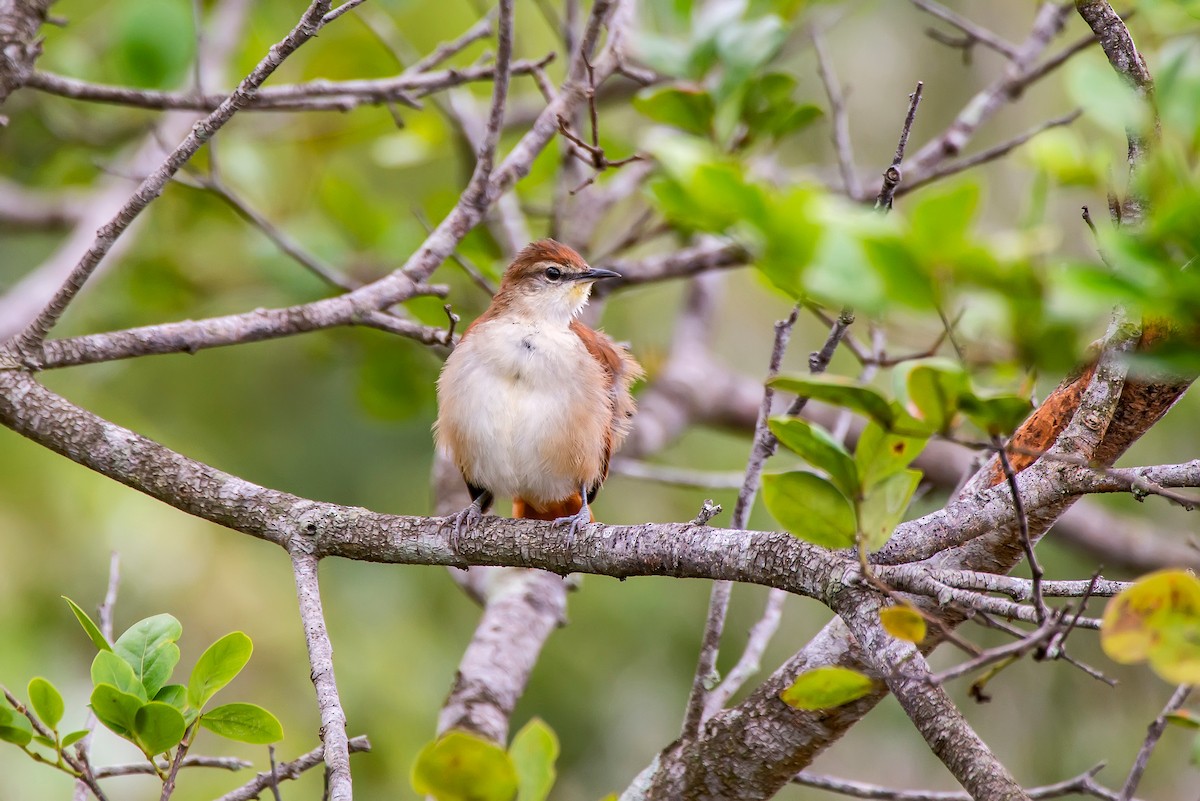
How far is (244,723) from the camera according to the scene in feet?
7.61

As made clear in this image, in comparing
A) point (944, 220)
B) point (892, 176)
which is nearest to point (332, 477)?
point (892, 176)

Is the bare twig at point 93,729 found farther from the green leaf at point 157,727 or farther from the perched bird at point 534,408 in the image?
the perched bird at point 534,408

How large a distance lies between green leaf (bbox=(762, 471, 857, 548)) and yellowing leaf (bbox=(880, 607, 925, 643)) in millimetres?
196

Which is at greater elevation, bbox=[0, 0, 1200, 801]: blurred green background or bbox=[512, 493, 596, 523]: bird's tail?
bbox=[0, 0, 1200, 801]: blurred green background

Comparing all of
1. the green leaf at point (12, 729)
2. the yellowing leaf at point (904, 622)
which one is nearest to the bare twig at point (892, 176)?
the yellowing leaf at point (904, 622)

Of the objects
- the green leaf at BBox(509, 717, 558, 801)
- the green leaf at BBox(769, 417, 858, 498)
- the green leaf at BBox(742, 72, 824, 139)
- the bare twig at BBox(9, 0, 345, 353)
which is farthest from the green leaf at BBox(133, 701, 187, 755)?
the green leaf at BBox(742, 72, 824, 139)

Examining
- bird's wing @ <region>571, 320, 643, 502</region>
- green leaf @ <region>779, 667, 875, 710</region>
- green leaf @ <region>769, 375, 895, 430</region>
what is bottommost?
green leaf @ <region>779, 667, 875, 710</region>

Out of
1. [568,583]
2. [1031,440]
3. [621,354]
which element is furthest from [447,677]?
[1031,440]

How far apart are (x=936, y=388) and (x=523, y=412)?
2494mm

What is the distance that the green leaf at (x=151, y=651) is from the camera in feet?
7.52

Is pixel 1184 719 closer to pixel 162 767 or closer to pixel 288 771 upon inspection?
pixel 288 771

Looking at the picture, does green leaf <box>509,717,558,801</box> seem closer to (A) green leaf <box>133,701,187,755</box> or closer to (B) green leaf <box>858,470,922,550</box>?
(A) green leaf <box>133,701,187,755</box>

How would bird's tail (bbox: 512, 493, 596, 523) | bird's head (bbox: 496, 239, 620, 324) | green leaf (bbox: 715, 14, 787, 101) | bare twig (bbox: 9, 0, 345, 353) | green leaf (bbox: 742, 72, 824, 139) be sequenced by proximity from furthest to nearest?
1. bird's head (bbox: 496, 239, 620, 324)
2. bird's tail (bbox: 512, 493, 596, 523)
3. green leaf (bbox: 742, 72, 824, 139)
4. green leaf (bbox: 715, 14, 787, 101)
5. bare twig (bbox: 9, 0, 345, 353)

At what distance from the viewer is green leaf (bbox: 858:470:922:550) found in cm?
187
